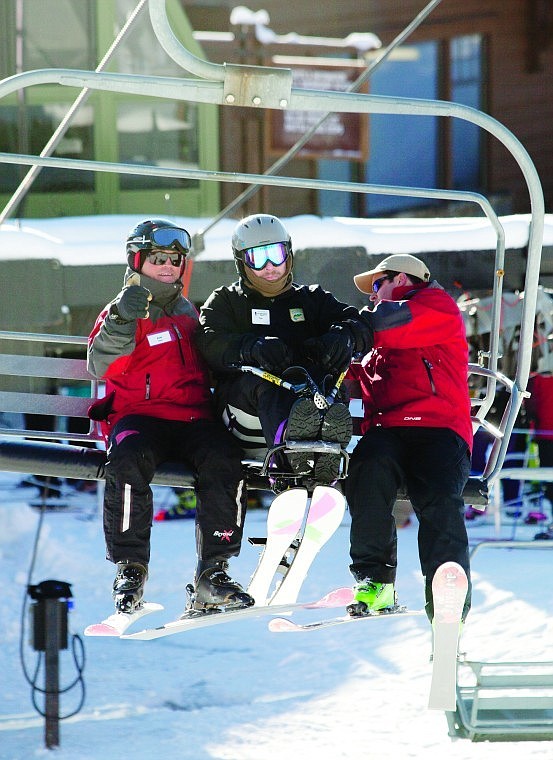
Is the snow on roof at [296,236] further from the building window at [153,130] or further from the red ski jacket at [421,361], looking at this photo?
the red ski jacket at [421,361]

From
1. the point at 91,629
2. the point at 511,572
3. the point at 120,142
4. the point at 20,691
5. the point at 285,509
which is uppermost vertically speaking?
the point at 120,142

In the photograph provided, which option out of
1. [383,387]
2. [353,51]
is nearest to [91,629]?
[383,387]

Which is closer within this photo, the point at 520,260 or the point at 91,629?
the point at 91,629

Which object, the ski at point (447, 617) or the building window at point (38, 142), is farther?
the building window at point (38, 142)

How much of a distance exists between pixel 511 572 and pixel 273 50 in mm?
5857

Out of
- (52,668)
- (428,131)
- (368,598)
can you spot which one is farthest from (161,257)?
(428,131)

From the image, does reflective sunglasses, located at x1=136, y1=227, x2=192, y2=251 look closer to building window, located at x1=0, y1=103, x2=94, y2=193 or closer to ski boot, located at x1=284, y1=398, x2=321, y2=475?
ski boot, located at x1=284, y1=398, x2=321, y2=475

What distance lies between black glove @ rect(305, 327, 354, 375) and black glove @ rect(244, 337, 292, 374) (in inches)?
4.3

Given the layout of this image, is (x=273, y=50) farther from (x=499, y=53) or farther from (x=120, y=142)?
(x=499, y=53)

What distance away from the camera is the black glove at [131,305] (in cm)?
387

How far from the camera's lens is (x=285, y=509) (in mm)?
3809

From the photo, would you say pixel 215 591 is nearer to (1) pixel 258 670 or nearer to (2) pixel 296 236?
(2) pixel 296 236

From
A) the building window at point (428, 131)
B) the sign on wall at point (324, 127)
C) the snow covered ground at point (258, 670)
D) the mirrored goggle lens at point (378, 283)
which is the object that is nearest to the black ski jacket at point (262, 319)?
the mirrored goggle lens at point (378, 283)

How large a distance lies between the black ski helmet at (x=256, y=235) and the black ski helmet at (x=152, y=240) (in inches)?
8.8
